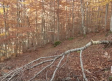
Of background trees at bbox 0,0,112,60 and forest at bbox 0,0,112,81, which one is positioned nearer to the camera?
forest at bbox 0,0,112,81

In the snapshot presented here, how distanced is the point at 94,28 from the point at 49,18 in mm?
9562

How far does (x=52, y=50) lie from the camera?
1285 cm

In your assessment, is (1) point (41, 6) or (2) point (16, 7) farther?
(1) point (41, 6)

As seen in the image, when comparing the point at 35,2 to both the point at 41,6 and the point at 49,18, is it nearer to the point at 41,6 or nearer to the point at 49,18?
the point at 41,6

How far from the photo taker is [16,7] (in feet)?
39.2

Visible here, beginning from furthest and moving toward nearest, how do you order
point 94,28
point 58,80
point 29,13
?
1. point 94,28
2. point 29,13
3. point 58,80

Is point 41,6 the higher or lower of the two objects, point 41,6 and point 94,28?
the higher

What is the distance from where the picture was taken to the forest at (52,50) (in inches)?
99.1

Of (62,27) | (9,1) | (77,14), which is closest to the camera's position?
(9,1)

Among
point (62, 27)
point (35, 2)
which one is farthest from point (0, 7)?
point (62, 27)

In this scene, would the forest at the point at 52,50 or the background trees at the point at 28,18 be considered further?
the background trees at the point at 28,18

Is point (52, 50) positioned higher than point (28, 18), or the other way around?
point (28, 18)

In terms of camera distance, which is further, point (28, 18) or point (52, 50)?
point (28, 18)

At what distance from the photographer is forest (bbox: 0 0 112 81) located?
8.26 feet
